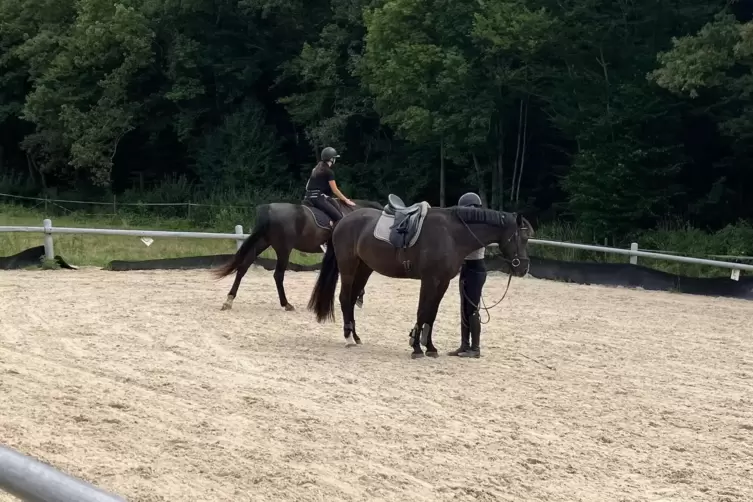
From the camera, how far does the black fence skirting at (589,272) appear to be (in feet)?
52.0

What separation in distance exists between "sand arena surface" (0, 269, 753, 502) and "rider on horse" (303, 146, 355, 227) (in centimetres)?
166

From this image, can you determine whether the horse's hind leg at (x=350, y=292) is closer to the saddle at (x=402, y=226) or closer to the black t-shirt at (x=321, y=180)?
the saddle at (x=402, y=226)

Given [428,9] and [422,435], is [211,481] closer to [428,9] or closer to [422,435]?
[422,435]

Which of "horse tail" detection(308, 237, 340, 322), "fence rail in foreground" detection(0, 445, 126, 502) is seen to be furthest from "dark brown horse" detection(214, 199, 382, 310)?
"fence rail in foreground" detection(0, 445, 126, 502)

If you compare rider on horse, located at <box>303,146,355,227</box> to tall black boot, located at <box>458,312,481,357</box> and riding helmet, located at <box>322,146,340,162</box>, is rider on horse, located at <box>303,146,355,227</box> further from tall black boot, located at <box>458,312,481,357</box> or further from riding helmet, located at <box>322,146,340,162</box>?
tall black boot, located at <box>458,312,481,357</box>

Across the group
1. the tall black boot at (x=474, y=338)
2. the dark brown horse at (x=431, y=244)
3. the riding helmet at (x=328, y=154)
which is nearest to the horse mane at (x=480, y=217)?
the dark brown horse at (x=431, y=244)

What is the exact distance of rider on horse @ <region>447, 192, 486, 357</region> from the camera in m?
9.39

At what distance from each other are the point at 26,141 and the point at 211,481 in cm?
4406

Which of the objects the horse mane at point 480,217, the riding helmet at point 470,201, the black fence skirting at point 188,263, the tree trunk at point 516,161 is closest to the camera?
the horse mane at point 480,217

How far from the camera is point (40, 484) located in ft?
8.02

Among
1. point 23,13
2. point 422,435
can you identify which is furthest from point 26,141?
point 422,435

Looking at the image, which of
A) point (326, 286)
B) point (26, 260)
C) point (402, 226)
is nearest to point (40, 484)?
point (402, 226)

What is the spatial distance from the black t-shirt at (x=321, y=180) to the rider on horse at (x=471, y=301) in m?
3.79

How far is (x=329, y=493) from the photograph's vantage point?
500 cm
